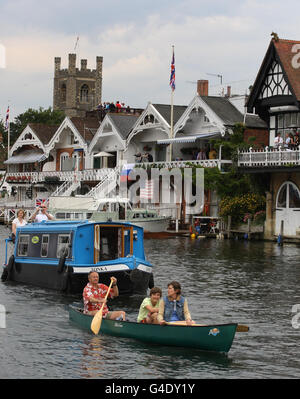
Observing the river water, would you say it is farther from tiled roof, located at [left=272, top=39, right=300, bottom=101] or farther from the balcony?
the balcony

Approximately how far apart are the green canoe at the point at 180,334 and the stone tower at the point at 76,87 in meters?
126

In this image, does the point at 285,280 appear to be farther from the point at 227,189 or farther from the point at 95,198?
the point at 95,198

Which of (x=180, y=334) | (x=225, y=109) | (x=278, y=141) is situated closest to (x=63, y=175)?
(x=225, y=109)

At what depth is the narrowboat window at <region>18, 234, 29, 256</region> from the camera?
108 ft

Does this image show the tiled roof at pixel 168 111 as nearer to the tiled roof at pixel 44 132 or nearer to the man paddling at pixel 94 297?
the tiled roof at pixel 44 132

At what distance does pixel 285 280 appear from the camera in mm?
34562

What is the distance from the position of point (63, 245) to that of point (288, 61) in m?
29.5

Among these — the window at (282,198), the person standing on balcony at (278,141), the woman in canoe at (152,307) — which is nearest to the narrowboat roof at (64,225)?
the woman in canoe at (152,307)

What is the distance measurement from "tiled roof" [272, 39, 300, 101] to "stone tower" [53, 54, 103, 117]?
91965 mm

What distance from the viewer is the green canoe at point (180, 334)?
770 inches

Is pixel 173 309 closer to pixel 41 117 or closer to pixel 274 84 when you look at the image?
pixel 274 84
